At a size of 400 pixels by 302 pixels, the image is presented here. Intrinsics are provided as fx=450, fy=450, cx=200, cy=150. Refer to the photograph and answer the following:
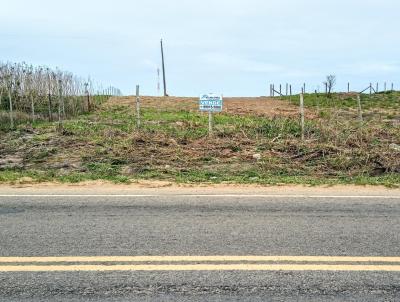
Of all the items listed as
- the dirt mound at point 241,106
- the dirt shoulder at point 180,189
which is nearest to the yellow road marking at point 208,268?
the dirt shoulder at point 180,189

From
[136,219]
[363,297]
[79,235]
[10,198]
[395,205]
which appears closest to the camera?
[363,297]

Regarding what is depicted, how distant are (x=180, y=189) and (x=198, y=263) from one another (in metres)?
4.65

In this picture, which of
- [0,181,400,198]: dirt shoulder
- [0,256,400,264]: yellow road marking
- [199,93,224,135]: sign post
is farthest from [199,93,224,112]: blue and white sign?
[0,256,400,264]: yellow road marking

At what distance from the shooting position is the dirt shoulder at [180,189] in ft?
27.5

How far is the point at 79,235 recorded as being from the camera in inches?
208

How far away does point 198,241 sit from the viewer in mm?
5027

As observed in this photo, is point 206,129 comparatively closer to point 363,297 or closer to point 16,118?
point 16,118

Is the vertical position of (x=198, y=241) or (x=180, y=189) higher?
(x=198, y=241)

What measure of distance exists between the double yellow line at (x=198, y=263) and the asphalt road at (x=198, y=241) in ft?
0.11

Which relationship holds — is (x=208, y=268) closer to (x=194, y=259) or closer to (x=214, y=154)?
(x=194, y=259)

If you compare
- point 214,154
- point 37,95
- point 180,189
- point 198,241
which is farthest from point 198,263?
point 37,95

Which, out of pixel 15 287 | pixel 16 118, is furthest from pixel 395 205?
pixel 16 118

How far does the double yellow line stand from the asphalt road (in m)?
0.03

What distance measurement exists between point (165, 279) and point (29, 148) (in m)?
11.4
